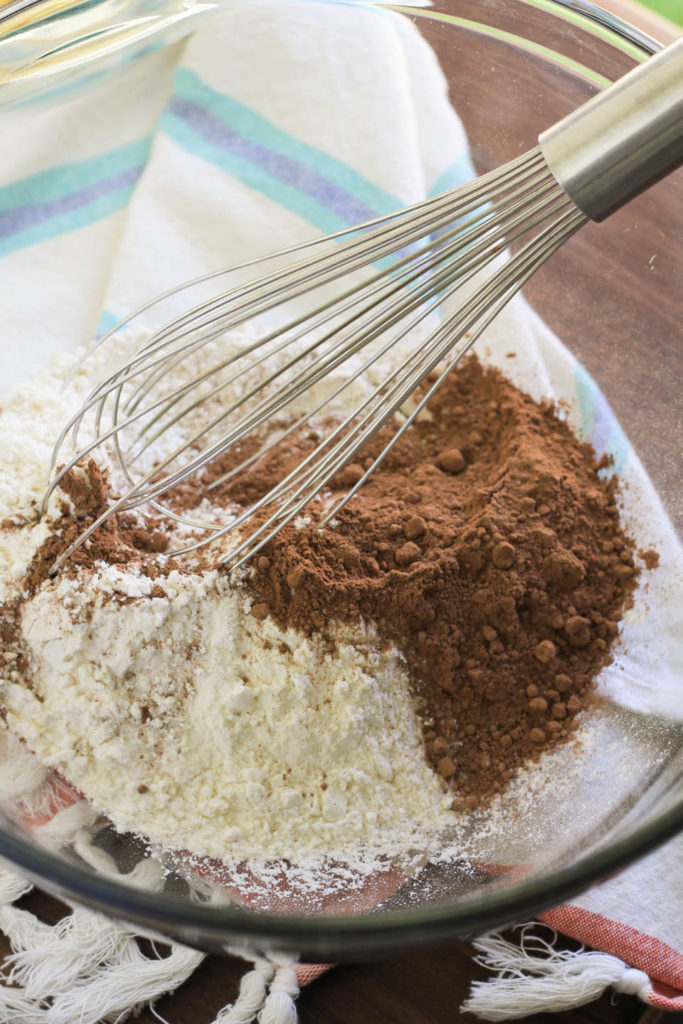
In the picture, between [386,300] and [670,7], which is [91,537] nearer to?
[386,300]

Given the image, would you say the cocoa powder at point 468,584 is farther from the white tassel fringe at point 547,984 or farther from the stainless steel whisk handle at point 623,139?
the stainless steel whisk handle at point 623,139

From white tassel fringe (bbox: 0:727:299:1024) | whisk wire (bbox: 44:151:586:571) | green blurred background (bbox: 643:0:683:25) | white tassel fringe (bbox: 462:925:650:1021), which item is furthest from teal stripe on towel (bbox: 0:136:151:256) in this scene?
white tassel fringe (bbox: 462:925:650:1021)

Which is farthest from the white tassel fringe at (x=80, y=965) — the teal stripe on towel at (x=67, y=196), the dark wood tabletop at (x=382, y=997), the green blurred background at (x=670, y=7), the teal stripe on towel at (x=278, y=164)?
the green blurred background at (x=670, y=7)

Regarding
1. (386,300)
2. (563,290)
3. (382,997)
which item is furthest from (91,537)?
(563,290)

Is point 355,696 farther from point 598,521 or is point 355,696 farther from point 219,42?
point 219,42

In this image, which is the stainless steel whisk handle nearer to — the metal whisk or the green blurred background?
the metal whisk

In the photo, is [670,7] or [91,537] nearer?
[91,537]

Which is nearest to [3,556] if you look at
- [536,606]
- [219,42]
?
[536,606]
